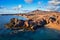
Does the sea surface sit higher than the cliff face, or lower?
lower

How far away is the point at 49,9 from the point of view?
26.0ft

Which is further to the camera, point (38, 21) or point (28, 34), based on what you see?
point (38, 21)

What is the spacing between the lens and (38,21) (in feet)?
26.2

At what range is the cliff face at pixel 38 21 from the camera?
306 inches

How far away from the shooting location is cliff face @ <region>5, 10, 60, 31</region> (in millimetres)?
7763

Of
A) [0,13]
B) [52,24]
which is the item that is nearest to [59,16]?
[52,24]

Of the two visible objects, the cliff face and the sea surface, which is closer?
the sea surface

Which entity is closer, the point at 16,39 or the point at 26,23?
the point at 16,39

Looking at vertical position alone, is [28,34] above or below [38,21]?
below

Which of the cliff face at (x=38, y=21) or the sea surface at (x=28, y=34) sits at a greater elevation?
the cliff face at (x=38, y=21)

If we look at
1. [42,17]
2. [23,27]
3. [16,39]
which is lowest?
[16,39]

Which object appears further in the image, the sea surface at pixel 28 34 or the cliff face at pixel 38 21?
the cliff face at pixel 38 21

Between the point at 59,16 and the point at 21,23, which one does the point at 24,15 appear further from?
the point at 59,16

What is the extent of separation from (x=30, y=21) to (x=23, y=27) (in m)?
0.53
